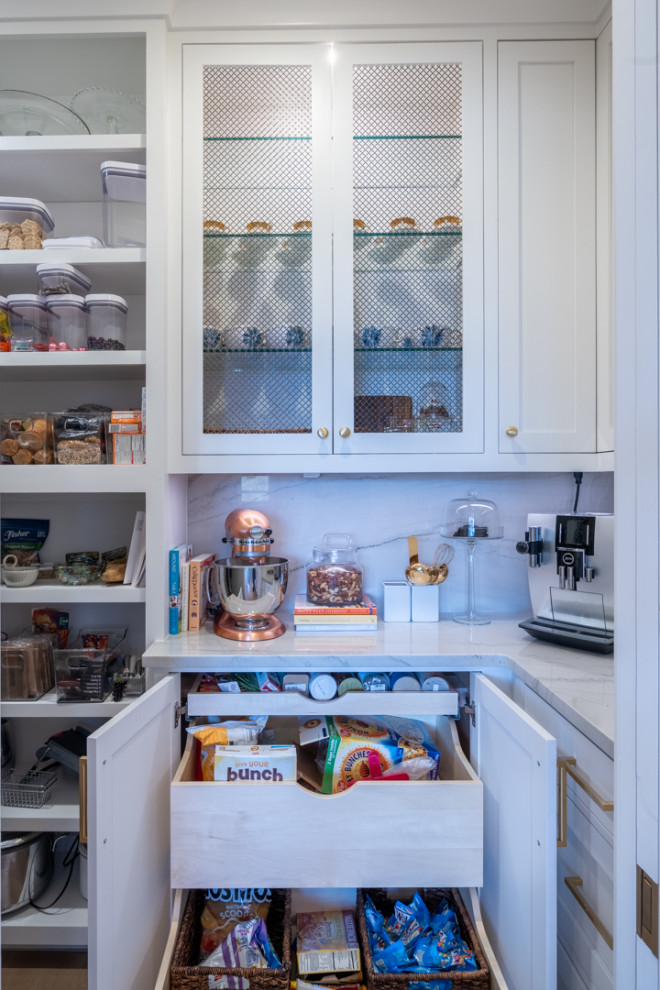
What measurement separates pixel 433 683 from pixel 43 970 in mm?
1367

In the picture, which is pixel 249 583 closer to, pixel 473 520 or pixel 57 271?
pixel 473 520

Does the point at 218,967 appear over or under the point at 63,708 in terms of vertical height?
under

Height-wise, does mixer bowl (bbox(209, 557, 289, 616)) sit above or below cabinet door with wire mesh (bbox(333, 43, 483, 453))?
below

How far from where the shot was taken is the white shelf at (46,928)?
1.64 meters

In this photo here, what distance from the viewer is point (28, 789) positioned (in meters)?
1.71

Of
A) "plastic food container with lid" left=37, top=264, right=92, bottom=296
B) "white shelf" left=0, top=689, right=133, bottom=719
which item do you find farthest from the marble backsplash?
"plastic food container with lid" left=37, top=264, right=92, bottom=296

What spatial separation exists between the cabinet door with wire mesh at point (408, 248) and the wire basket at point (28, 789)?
128cm

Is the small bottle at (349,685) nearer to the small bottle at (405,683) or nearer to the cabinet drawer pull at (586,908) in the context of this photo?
the small bottle at (405,683)

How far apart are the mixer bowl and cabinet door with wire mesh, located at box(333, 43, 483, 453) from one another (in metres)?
0.41

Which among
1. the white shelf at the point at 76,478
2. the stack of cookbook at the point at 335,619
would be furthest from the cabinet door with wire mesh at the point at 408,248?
the white shelf at the point at 76,478

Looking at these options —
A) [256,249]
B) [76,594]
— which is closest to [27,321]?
[256,249]

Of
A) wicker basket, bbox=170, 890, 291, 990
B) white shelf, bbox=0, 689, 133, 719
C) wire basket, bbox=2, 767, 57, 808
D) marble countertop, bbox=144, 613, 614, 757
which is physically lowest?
wicker basket, bbox=170, 890, 291, 990

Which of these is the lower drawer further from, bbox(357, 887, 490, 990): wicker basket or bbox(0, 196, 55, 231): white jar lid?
bbox(0, 196, 55, 231): white jar lid

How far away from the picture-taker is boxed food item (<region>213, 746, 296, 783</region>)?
1385 mm
